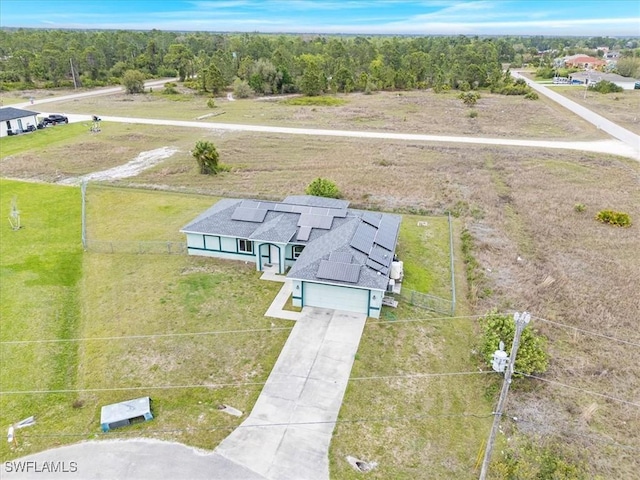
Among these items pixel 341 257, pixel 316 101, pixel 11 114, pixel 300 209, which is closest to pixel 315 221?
pixel 300 209

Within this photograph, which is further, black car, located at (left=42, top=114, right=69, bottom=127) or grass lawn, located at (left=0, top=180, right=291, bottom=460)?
black car, located at (left=42, top=114, right=69, bottom=127)

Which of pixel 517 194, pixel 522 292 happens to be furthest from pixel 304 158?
pixel 522 292

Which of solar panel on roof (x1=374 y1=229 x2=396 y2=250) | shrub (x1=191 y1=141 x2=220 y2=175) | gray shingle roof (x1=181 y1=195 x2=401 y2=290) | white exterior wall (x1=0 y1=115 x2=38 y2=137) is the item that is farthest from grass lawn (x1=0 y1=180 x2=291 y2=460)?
white exterior wall (x1=0 y1=115 x2=38 y2=137)

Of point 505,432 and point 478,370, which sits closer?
point 505,432

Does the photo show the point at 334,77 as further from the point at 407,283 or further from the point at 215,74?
the point at 407,283

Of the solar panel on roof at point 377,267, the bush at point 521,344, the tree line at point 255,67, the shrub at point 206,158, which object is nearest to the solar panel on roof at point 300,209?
the solar panel on roof at point 377,267

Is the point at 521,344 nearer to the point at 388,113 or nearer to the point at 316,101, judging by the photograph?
the point at 388,113

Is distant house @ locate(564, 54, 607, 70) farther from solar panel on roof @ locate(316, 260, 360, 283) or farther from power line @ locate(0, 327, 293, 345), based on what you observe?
power line @ locate(0, 327, 293, 345)
